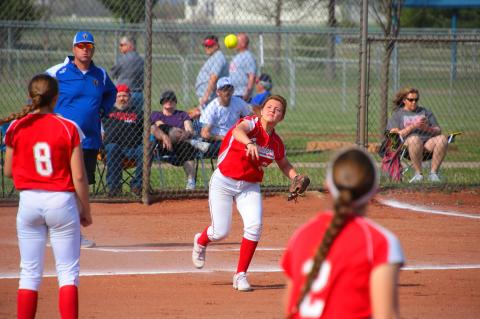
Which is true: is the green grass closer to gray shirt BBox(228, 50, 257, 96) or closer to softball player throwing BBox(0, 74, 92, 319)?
gray shirt BBox(228, 50, 257, 96)

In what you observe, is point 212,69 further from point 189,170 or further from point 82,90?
point 82,90

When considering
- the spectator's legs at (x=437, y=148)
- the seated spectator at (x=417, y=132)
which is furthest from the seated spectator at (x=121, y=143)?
the spectator's legs at (x=437, y=148)

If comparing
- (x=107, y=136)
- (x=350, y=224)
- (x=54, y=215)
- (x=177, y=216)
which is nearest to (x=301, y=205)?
(x=177, y=216)

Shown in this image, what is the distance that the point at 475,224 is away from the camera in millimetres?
10070

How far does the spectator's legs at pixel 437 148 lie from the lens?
466 inches

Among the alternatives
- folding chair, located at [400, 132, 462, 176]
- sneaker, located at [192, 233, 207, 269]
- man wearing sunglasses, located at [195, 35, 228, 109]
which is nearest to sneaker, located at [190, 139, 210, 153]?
man wearing sunglasses, located at [195, 35, 228, 109]

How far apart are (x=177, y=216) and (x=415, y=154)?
3606 mm

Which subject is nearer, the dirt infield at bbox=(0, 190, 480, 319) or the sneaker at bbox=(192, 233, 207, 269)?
the dirt infield at bbox=(0, 190, 480, 319)

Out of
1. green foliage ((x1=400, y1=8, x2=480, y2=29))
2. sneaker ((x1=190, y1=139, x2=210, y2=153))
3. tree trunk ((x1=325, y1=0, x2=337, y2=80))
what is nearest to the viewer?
sneaker ((x1=190, y1=139, x2=210, y2=153))

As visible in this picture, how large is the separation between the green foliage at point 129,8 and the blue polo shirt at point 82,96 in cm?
1405

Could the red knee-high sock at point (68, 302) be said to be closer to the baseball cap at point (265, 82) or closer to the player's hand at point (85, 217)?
the player's hand at point (85, 217)

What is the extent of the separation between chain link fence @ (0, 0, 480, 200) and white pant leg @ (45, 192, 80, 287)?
18.0ft

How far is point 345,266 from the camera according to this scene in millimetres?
3121

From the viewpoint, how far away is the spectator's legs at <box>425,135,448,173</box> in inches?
466
